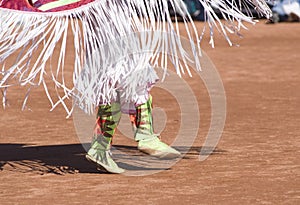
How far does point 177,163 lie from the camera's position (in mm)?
6207

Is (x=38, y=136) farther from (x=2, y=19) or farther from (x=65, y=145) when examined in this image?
(x=2, y=19)

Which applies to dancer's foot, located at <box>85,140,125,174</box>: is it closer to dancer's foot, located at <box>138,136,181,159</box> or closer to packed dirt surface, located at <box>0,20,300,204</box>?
packed dirt surface, located at <box>0,20,300,204</box>

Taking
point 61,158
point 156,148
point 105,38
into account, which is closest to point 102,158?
point 156,148

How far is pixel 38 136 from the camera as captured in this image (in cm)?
739

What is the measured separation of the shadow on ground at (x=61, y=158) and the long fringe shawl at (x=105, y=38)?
22.6 inches

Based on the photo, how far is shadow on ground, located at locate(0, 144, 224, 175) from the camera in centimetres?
614

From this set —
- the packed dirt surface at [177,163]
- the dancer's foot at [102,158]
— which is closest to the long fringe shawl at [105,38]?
the dancer's foot at [102,158]

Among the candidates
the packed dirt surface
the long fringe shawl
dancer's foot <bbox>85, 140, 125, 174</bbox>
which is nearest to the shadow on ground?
the packed dirt surface

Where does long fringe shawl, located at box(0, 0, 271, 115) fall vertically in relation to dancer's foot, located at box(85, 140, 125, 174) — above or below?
above

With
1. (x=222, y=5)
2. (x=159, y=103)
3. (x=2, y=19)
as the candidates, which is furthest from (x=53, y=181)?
(x=159, y=103)

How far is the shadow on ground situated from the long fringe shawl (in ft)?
1.88

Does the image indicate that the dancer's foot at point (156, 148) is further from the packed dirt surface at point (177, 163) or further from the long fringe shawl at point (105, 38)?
the long fringe shawl at point (105, 38)

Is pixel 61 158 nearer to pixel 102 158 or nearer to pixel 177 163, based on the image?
pixel 102 158

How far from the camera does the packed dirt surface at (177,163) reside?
5355 millimetres
